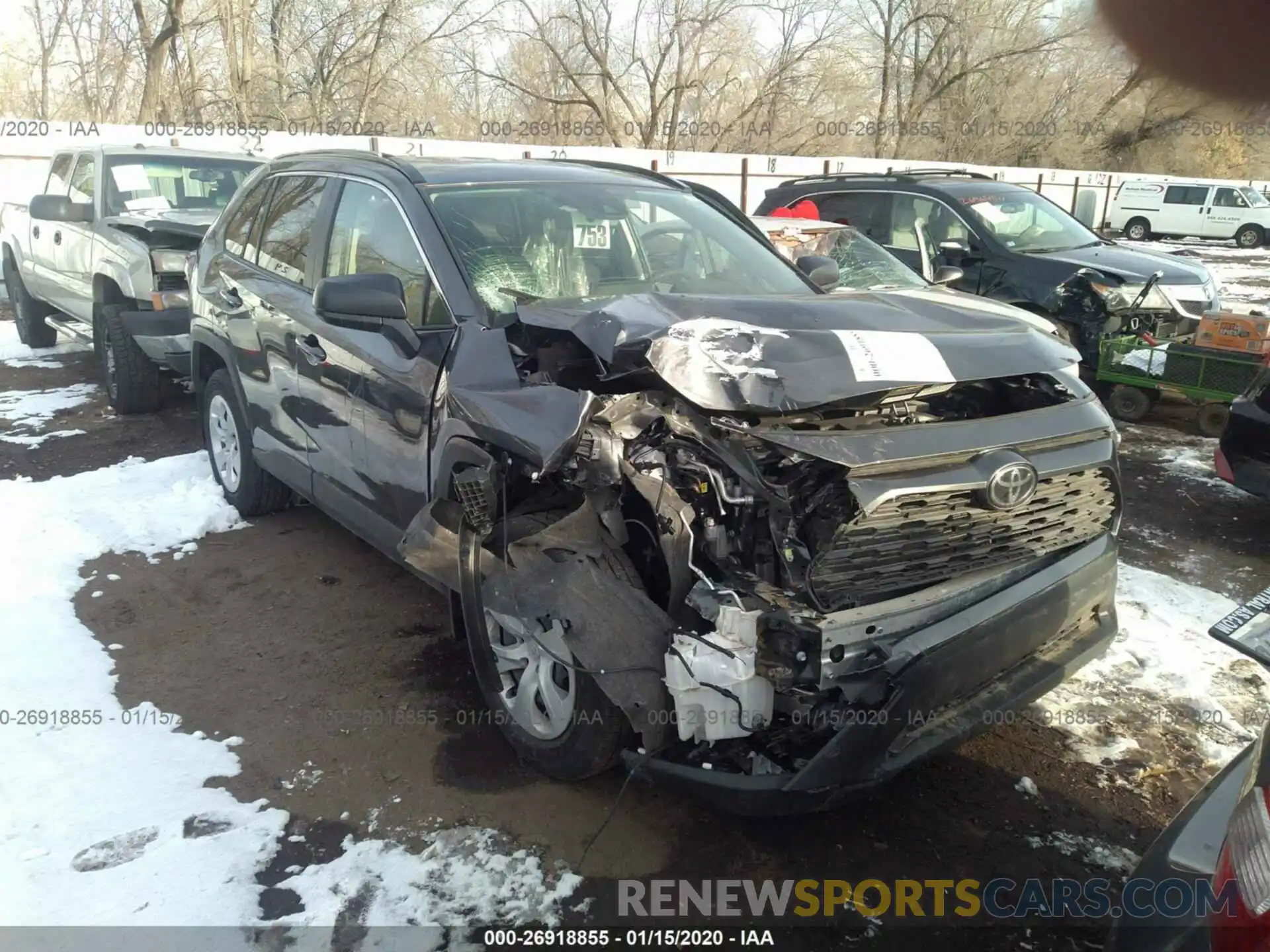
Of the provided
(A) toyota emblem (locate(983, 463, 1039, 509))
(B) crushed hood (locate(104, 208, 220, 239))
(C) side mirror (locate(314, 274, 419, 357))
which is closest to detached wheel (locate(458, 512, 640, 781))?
(C) side mirror (locate(314, 274, 419, 357))

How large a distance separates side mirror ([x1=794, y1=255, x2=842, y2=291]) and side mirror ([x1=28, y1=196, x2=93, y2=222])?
617cm

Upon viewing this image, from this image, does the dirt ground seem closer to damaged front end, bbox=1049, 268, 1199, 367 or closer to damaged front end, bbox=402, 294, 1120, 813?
damaged front end, bbox=402, 294, 1120, 813

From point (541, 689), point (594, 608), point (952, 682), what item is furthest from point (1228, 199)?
point (594, 608)

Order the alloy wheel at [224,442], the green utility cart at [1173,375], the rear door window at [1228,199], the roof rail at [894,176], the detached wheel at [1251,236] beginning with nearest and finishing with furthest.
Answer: the alloy wheel at [224,442]
the green utility cart at [1173,375]
the roof rail at [894,176]
the rear door window at [1228,199]
the detached wheel at [1251,236]

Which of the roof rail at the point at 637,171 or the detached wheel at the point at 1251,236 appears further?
the detached wheel at the point at 1251,236

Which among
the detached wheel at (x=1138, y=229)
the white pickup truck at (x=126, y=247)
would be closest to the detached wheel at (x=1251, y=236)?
the detached wheel at (x=1138, y=229)

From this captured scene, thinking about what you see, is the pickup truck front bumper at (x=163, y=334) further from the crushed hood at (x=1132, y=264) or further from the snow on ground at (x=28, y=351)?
the crushed hood at (x=1132, y=264)

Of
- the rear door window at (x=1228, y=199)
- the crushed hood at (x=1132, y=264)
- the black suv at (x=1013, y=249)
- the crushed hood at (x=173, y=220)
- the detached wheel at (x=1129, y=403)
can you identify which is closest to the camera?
the crushed hood at (x=173, y=220)

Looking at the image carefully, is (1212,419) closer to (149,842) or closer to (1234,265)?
(149,842)

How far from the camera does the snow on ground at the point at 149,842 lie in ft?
8.61

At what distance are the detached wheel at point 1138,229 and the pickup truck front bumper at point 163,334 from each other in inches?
1091

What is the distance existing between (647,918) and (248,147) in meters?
14.0

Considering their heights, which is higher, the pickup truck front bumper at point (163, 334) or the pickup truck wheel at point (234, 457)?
the pickup truck front bumper at point (163, 334)

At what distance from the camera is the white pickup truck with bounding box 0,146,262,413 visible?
7020 millimetres
